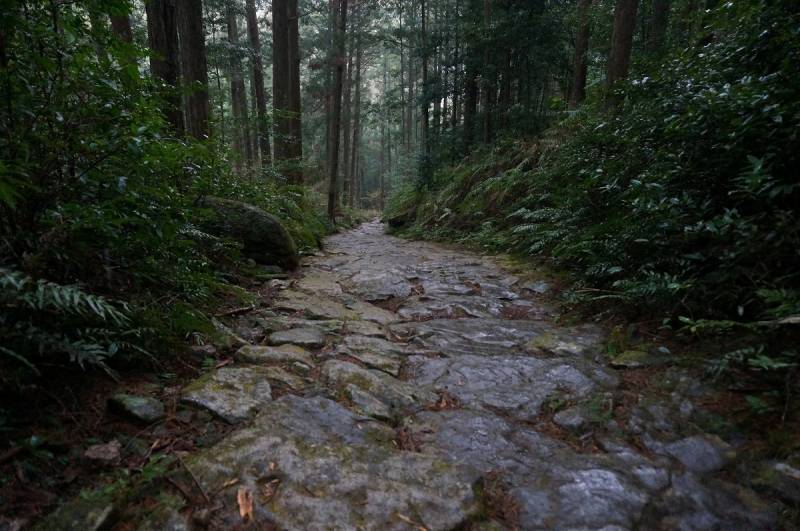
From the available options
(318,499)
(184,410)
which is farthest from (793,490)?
(184,410)

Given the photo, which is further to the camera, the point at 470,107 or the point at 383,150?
the point at 383,150

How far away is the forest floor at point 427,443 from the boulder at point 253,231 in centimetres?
193

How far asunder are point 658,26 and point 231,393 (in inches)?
529

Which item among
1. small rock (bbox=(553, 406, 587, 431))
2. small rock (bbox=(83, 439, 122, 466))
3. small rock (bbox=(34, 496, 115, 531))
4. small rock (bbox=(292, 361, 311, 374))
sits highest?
small rock (bbox=(83, 439, 122, 466))

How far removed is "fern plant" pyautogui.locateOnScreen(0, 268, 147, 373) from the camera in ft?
5.20

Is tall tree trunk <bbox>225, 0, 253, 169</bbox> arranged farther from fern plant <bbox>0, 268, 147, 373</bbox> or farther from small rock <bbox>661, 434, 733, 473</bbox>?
small rock <bbox>661, 434, 733, 473</bbox>

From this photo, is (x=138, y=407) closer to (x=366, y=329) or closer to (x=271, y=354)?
(x=271, y=354)

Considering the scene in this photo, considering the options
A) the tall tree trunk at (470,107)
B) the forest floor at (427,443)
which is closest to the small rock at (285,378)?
the forest floor at (427,443)

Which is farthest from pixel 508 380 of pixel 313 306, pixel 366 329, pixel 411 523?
pixel 313 306

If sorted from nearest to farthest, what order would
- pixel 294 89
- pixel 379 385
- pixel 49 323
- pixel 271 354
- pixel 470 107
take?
1. pixel 49 323
2. pixel 379 385
3. pixel 271 354
4. pixel 294 89
5. pixel 470 107

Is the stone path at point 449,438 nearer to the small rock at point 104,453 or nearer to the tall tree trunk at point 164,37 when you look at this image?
the small rock at point 104,453

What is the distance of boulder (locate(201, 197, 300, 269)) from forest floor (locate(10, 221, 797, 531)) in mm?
1927

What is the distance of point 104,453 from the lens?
1.64m

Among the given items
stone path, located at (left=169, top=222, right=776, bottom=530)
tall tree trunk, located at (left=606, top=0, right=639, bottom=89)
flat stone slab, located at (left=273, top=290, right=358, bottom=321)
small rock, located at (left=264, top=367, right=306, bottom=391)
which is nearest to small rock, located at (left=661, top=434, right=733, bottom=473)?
stone path, located at (left=169, top=222, right=776, bottom=530)
